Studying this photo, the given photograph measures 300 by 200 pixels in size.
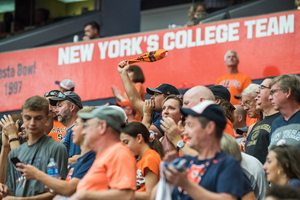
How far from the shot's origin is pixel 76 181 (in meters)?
3.20

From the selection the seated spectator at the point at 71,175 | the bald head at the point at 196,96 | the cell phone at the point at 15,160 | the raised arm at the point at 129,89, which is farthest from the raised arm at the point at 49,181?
the raised arm at the point at 129,89

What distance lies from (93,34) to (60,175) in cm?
647

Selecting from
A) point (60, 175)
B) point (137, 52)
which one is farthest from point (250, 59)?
point (60, 175)

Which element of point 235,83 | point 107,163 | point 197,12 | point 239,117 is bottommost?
point 107,163

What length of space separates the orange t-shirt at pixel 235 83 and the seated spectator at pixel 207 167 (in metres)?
4.64

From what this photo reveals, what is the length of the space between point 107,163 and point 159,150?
1.54 meters

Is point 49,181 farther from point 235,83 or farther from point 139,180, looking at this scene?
point 235,83

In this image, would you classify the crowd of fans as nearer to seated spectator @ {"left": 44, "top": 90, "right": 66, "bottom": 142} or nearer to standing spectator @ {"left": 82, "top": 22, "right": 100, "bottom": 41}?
seated spectator @ {"left": 44, "top": 90, "right": 66, "bottom": 142}

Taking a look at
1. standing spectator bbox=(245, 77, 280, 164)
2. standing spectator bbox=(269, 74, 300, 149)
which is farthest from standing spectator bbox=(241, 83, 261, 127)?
standing spectator bbox=(269, 74, 300, 149)

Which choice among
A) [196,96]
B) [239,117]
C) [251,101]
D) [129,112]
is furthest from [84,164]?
[129,112]

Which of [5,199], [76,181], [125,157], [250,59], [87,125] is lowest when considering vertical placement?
[5,199]

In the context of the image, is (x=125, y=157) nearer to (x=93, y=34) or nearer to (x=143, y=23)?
(x=93, y=34)

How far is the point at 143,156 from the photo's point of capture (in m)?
3.86

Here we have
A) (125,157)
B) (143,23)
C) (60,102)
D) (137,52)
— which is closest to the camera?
(125,157)
